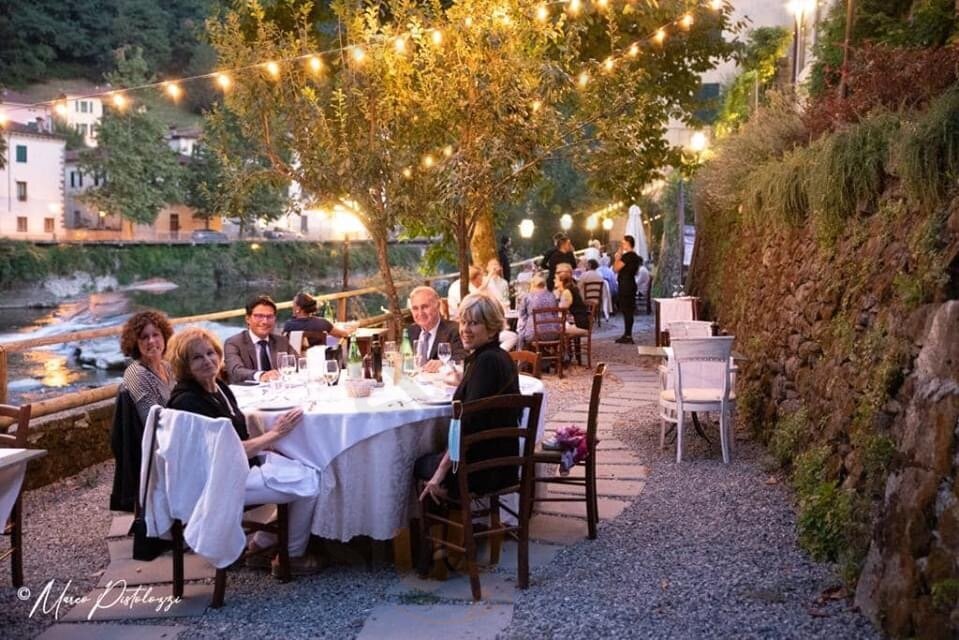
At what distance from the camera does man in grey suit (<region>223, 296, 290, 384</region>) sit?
19.0ft

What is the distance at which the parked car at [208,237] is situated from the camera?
165 feet

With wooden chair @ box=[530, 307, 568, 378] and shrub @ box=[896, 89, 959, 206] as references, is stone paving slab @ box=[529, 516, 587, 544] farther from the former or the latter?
wooden chair @ box=[530, 307, 568, 378]

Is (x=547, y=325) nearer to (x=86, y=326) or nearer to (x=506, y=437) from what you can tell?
(x=506, y=437)

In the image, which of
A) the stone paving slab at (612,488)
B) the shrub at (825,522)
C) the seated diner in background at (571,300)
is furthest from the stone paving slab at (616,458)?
the seated diner in background at (571,300)

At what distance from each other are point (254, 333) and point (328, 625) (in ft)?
8.08

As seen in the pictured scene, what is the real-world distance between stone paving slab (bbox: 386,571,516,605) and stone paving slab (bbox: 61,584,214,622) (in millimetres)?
827

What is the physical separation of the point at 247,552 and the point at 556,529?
1615mm

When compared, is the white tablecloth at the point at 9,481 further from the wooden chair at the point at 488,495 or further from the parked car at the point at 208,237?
the parked car at the point at 208,237

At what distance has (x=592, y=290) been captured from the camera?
1530 centimetres

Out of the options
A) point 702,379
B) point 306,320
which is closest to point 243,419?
point 306,320

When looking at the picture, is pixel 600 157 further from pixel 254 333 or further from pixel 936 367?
pixel 936 367

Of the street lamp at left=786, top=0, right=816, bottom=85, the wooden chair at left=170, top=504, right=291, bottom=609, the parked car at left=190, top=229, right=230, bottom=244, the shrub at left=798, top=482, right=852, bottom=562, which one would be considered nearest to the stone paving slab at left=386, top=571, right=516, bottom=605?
the wooden chair at left=170, top=504, right=291, bottom=609

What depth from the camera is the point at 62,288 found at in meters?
43.3

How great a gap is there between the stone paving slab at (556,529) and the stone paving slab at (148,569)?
1655 mm
